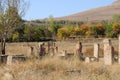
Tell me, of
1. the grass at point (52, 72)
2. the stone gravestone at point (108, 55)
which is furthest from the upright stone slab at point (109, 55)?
the grass at point (52, 72)

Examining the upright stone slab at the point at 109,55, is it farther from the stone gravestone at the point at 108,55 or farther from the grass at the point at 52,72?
the grass at the point at 52,72

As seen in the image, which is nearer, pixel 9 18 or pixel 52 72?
→ pixel 52 72

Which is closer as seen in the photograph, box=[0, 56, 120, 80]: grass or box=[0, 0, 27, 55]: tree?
box=[0, 56, 120, 80]: grass

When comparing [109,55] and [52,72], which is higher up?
[52,72]

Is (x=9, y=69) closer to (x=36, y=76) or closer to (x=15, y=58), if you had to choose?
(x=36, y=76)

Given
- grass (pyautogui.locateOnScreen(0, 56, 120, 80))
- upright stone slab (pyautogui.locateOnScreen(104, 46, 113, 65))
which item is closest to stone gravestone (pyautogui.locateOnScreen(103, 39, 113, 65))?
upright stone slab (pyautogui.locateOnScreen(104, 46, 113, 65))

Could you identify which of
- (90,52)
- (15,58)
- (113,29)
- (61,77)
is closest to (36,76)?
(61,77)

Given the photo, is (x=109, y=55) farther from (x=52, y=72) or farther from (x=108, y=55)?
(x=52, y=72)

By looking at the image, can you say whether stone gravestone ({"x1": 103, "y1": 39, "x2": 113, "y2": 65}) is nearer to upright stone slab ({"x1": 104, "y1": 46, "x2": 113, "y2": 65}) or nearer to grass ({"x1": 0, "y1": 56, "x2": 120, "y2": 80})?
upright stone slab ({"x1": 104, "y1": 46, "x2": 113, "y2": 65})

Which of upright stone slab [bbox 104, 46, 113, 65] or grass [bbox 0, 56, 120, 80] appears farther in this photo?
upright stone slab [bbox 104, 46, 113, 65]

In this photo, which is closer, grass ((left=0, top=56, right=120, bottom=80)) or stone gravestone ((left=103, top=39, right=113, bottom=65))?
grass ((left=0, top=56, right=120, bottom=80))

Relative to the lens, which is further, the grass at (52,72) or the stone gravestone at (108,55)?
the stone gravestone at (108,55)

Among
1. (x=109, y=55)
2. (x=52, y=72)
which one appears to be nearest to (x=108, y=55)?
(x=109, y=55)

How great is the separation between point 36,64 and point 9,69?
0.89 metres
